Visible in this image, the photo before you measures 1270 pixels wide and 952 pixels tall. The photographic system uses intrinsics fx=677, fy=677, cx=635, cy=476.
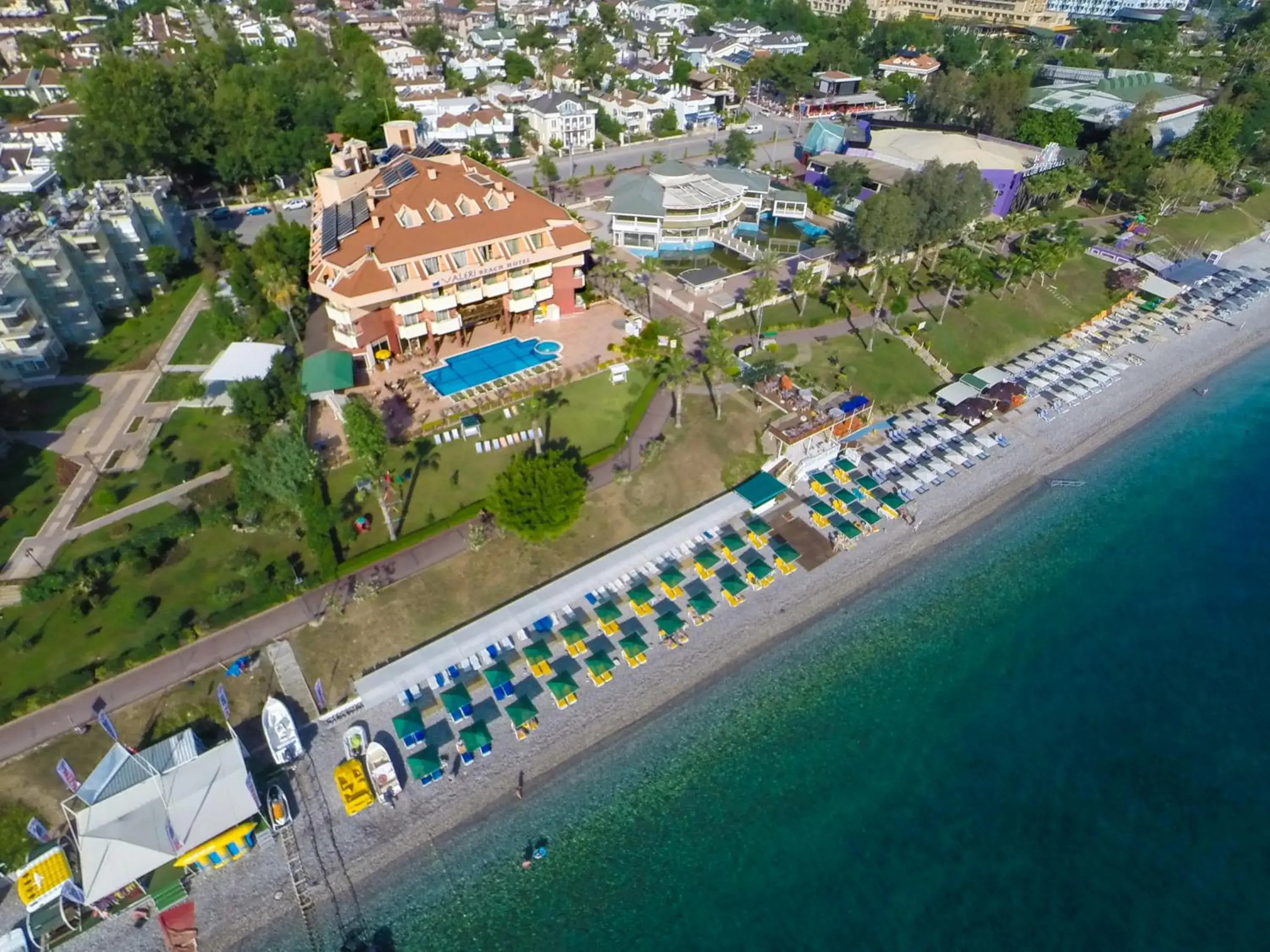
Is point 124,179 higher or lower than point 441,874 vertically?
higher

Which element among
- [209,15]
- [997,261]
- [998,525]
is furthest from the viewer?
[209,15]

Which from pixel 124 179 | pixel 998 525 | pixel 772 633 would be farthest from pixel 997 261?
pixel 124 179

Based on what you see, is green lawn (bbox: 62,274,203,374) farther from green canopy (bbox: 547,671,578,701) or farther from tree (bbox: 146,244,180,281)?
green canopy (bbox: 547,671,578,701)

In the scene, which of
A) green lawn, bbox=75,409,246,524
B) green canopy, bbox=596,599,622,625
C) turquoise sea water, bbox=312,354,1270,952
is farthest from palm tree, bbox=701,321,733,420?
green lawn, bbox=75,409,246,524

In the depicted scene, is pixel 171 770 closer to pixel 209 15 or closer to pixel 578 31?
pixel 578 31

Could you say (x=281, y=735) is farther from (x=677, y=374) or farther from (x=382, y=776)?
(x=677, y=374)
